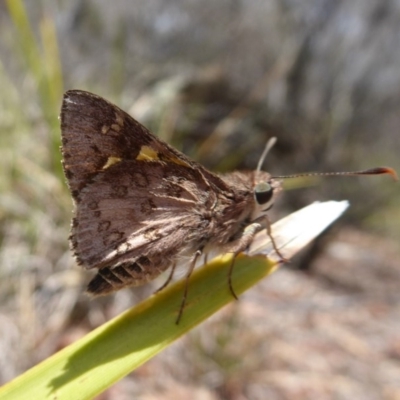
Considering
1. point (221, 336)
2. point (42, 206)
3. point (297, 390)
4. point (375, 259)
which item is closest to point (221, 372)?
point (221, 336)

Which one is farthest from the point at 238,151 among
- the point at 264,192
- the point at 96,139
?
the point at 96,139

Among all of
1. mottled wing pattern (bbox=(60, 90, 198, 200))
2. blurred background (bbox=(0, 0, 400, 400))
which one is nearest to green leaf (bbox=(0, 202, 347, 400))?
mottled wing pattern (bbox=(60, 90, 198, 200))

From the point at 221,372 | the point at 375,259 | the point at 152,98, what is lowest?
the point at 375,259

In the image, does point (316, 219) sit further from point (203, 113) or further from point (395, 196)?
point (395, 196)

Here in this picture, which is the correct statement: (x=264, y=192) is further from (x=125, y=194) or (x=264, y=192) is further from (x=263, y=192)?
(x=125, y=194)

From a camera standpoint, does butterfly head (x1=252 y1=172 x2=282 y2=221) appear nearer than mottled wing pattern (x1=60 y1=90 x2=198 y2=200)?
No

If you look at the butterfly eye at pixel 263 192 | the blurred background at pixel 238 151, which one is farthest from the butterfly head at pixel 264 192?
the blurred background at pixel 238 151

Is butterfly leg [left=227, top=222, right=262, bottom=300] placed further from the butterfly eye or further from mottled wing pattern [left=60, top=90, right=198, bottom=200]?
mottled wing pattern [left=60, top=90, right=198, bottom=200]

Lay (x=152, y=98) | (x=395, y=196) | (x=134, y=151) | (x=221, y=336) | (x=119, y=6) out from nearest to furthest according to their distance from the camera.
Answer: (x=134, y=151)
(x=221, y=336)
(x=152, y=98)
(x=119, y=6)
(x=395, y=196)
